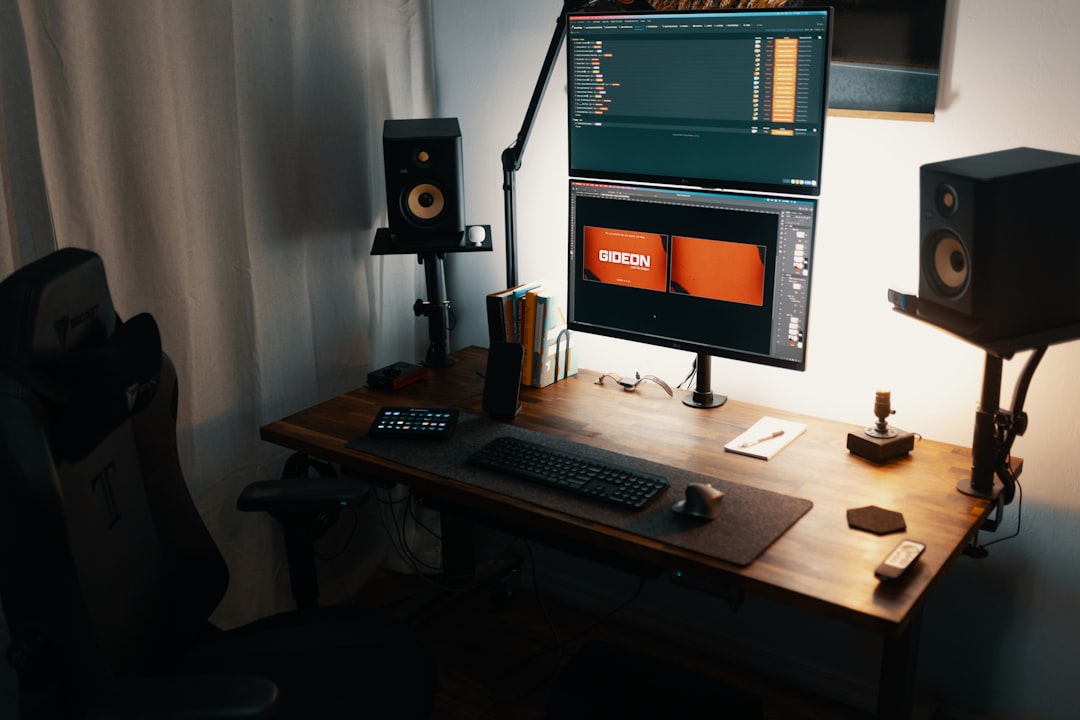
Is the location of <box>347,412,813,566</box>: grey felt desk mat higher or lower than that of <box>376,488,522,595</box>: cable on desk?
higher

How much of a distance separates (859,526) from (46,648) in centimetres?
125

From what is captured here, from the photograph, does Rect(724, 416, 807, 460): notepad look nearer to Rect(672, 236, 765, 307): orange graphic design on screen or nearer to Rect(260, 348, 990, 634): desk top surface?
Rect(260, 348, 990, 634): desk top surface

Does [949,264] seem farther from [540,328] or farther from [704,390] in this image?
[540,328]

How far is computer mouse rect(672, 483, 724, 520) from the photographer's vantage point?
1698 millimetres

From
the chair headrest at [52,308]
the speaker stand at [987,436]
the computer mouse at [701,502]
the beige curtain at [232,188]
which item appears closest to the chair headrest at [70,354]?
the chair headrest at [52,308]

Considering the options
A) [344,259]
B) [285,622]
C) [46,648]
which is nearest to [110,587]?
[46,648]

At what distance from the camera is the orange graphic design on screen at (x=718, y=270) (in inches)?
80.6

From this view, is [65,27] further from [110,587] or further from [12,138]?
[110,587]

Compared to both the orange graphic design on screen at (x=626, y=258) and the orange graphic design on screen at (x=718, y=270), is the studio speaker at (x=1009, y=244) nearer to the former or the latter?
the orange graphic design on screen at (x=718, y=270)

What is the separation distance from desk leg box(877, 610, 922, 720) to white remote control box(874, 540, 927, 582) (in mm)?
175

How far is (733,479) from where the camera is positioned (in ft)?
6.17

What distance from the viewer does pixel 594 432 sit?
2098 mm

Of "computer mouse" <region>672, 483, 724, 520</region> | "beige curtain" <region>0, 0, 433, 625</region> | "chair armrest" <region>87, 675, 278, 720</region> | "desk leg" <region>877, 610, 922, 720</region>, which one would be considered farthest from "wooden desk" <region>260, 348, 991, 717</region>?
"chair armrest" <region>87, 675, 278, 720</region>

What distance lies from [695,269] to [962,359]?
1.90ft
